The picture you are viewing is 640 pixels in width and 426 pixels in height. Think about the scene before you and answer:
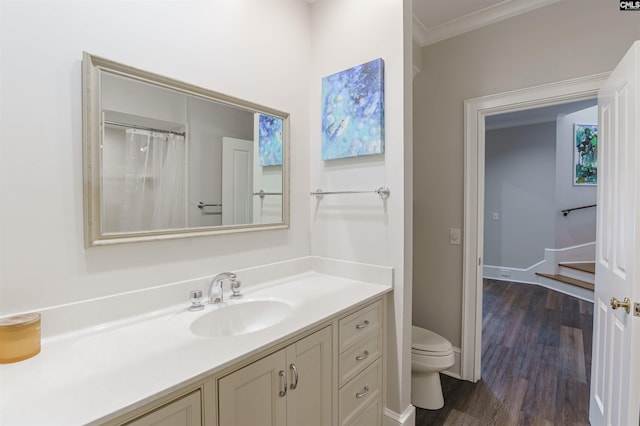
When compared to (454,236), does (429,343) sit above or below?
below

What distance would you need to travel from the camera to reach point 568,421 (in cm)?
190

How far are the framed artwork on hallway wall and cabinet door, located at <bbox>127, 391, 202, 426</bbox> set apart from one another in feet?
19.7

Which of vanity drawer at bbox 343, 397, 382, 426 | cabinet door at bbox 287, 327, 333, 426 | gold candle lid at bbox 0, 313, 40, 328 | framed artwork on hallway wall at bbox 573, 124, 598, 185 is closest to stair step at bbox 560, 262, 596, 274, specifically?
framed artwork on hallway wall at bbox 573, 124, 598, 185

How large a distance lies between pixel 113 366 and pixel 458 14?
2891 mm

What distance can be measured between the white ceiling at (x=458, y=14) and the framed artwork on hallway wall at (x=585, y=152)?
376 cm

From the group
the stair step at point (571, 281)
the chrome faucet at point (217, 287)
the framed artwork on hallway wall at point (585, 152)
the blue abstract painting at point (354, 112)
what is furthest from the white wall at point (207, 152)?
the framed artwork on hallway wall at point (585, 152)

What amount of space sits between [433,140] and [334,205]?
1.19m

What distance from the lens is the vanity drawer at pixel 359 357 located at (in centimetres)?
141

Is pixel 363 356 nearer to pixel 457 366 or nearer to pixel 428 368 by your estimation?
pixel 428 368

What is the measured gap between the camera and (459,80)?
2438mm

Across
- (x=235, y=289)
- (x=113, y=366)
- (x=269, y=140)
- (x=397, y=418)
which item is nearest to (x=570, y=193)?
(x=397, y=418)

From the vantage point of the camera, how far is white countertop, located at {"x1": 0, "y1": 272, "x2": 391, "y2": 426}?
0.70 metres

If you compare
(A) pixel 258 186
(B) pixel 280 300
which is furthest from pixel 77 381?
(A) pixel 258 186

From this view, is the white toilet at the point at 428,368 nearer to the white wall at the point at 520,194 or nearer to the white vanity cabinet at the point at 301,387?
the white vanity cabinet at the point at 301,387
